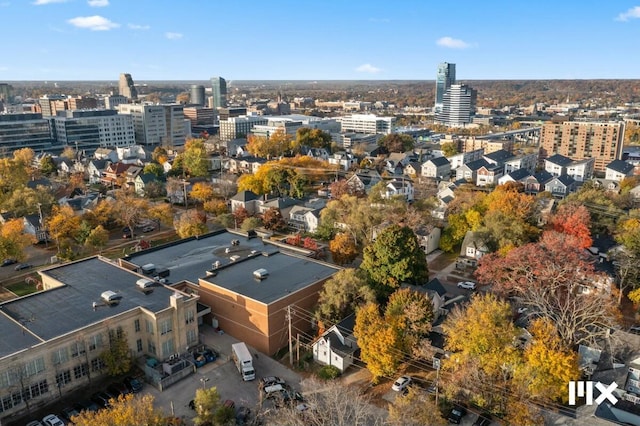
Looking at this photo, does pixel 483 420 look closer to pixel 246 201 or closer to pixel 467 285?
pixel 467 285

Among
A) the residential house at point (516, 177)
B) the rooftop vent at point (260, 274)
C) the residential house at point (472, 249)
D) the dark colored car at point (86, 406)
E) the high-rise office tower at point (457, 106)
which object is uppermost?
the high-rise office tower at point (457, 106)

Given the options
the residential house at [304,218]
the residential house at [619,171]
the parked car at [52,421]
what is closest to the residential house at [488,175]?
the residential house at [619,171]

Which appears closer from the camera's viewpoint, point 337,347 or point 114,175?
point 337,347

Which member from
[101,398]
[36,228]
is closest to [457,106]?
[36,228]

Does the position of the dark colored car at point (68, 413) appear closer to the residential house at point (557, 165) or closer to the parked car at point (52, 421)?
the parked car at point (52, 421)

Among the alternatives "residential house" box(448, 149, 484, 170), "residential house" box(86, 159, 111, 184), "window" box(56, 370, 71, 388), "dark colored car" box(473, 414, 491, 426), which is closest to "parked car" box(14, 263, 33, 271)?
"window" box(56, 370, 71, 388)

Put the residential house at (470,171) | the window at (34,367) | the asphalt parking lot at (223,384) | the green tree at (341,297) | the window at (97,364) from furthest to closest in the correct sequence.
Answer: the residential house at (470,171) < the green tree at (341,297) < the window at (97,364) < the asphalt parking lot at (223,384) < the window at (34,367)
